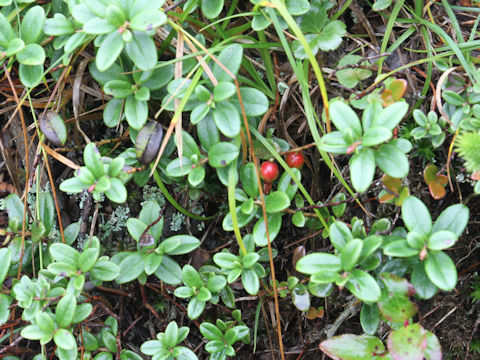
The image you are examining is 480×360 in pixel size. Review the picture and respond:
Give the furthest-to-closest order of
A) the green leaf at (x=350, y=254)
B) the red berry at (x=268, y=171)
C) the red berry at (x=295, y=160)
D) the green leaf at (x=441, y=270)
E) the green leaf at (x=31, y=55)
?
the red berry at (x=295, y=160)
the red berry at (x=268, y=171)
the green leaf at (x=31, y=55)
the green leaf at (x=350, y=254)
the green leaf at (x=441, y=270)

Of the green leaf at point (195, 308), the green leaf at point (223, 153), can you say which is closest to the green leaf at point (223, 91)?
the green leaf at point (223, 153)

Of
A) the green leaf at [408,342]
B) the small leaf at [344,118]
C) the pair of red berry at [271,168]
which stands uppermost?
the small leaf at [344,118]

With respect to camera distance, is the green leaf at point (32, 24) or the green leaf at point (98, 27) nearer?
the green leaf at point (98, 27)

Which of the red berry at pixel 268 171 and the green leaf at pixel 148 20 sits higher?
the green leaf at pixel 148 20

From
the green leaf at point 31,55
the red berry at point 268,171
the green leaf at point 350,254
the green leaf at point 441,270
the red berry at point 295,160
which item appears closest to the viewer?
the green leaf at point 441,270

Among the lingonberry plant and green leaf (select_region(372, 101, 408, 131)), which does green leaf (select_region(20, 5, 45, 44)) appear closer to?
the lingonberry plant

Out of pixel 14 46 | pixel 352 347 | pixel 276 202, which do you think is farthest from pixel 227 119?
pixel 352 347

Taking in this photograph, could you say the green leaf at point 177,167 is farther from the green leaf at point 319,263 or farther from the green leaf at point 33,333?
the green leaf at point 33,333

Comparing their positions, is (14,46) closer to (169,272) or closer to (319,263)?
(169,272)
